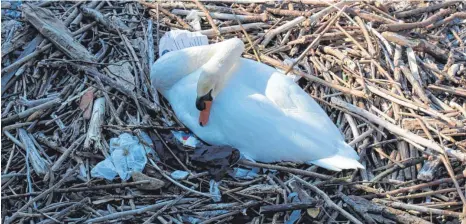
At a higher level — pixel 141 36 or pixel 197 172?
pixel 141 36

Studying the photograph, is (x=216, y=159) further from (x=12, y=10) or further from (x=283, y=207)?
(x=12, y=10)

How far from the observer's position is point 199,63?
436cm

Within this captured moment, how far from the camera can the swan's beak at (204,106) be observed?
397cm

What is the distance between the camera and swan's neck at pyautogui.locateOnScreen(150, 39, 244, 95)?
4102mm

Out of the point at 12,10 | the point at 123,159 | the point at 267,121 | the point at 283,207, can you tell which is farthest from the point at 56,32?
the point at 283,207

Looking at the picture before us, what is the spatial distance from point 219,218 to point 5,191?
3.79ft

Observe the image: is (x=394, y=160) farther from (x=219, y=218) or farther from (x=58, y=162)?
(x=58, y=162)

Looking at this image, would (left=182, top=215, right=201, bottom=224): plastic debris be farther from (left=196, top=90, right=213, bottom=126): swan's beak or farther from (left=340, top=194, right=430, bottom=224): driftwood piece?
(left=340, top=194, right=430, bottom=224): driftwood piece

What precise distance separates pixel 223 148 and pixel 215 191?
312mm

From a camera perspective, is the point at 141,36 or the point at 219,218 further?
the point at 141,36

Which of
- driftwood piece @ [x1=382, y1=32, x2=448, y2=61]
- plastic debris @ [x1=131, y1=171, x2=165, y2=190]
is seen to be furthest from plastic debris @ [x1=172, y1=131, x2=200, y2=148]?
driftwood piece @ [x1=382, y1=32, x2=448, y2=61]

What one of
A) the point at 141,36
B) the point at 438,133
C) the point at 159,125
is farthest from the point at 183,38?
the point at 438,133

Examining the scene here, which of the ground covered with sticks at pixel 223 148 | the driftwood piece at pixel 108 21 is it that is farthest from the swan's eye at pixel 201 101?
the driftwood piece at pixel 108 21

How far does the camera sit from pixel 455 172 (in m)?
3.78
